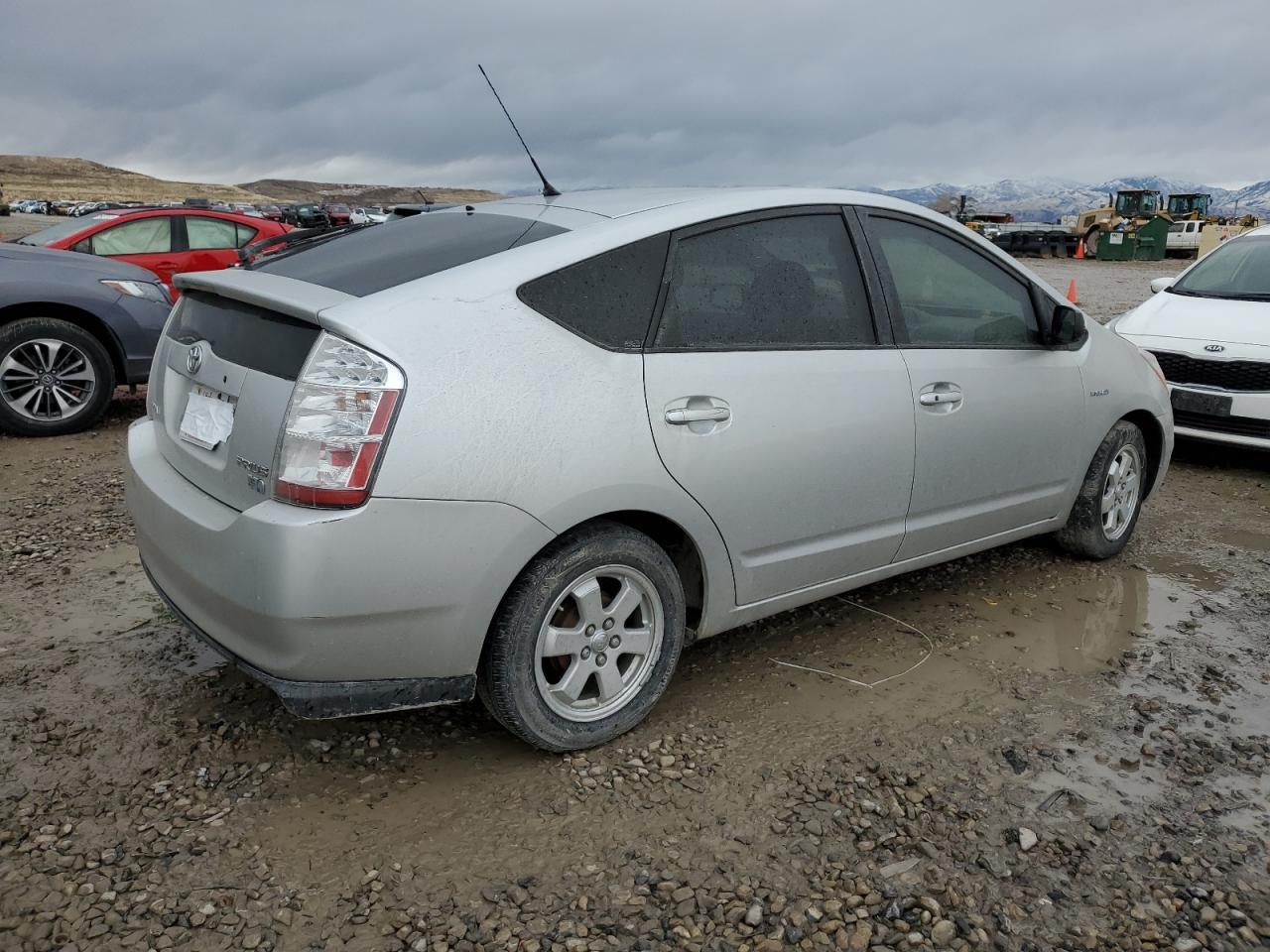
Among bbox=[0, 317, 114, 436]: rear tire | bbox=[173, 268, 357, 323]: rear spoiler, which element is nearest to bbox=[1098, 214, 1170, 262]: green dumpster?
bbox=[0, 317, 114, 436]: rear tire

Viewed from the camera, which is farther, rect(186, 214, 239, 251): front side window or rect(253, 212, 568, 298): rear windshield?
rect(186, 214, 239, 251): front side window

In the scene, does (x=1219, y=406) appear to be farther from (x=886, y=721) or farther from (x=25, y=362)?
(x=25, y=362)

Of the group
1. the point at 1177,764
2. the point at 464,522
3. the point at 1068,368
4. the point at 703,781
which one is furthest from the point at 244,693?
the point at 1068,368

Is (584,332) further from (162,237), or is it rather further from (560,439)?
(162,237)

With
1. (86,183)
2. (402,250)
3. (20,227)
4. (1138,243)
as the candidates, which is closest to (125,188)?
(86,183)

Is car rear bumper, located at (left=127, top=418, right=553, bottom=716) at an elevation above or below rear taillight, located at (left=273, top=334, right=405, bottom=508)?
below

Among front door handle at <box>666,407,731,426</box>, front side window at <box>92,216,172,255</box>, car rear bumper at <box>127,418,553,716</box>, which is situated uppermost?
front side window at <box>92,216,172,255</box>

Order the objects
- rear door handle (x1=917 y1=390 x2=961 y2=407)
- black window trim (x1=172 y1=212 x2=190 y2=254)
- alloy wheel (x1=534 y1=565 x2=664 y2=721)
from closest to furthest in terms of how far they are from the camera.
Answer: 1. alloy wheel (x1=534 y1=565 x2=664 y2=721)
2. rear door handle (x1=917 y1=390 x2=961 y2=407)
3. black window trim (x1=172 y1=212 x2=190 y2=254)

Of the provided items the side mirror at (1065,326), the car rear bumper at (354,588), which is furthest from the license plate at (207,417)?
the side mirror at (1065,326)

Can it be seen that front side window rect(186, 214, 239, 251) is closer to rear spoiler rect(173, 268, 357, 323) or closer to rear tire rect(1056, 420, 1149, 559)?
rear spoiler rect(173, 268, 357, 323)

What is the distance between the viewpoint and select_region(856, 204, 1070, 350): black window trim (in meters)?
3.71

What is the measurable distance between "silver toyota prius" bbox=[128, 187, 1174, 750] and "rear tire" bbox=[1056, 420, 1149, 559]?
0.82 metres

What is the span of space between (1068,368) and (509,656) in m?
2.79

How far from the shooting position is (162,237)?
10000 mm
